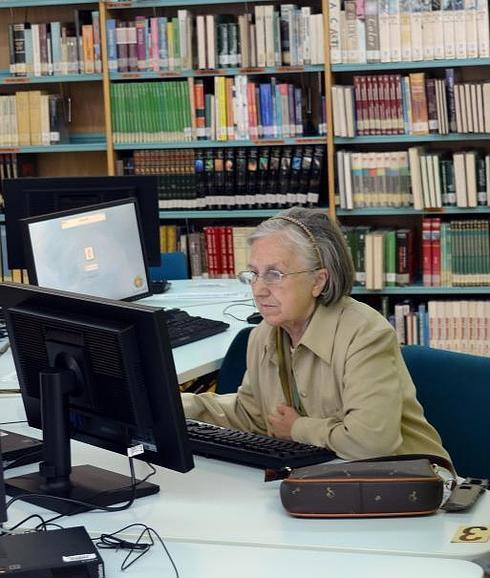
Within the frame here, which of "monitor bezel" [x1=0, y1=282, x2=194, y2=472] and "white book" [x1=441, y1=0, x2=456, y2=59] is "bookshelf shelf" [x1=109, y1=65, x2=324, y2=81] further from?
"monitor bezel" [x1=0, y1=282, x2=194, y2=472]

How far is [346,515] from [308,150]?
142 inches

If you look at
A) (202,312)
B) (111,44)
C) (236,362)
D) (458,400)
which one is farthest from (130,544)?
(111,44)

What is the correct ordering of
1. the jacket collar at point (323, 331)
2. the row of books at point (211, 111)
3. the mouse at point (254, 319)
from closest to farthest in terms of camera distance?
the jacket collar at point (323, 331), the mouse at point (254, 319), the row of books at point (211, 111)

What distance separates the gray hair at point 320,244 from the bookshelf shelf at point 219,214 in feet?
9.53

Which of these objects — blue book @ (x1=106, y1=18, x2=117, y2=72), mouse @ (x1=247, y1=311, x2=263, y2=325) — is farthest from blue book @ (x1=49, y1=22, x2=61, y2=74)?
mouse @ (x1=247, y1=311, x2=263, y2=325)

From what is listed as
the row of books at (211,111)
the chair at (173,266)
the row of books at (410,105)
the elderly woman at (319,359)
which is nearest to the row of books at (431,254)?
the row of books at (410,105)

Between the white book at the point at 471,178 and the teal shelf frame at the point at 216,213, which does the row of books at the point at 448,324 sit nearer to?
the white book at the point at 471,178

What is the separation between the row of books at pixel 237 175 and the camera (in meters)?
5.58

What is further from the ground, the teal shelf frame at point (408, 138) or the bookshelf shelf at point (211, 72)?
the bookshelf shelf at point (211, 72)

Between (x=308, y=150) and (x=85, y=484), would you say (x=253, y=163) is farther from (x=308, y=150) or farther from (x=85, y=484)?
(x=85, y=484)

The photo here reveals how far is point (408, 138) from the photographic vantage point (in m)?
5.40

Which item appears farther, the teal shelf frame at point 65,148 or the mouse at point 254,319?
the teal shelf frame at point 65,148

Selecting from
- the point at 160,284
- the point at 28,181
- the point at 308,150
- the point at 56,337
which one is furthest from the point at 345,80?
the point at 56,337

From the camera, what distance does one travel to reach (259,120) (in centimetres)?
555
